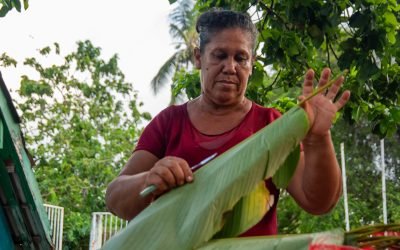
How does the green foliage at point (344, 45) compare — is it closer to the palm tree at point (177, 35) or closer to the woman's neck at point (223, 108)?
the woman's neck at point (223, 108)

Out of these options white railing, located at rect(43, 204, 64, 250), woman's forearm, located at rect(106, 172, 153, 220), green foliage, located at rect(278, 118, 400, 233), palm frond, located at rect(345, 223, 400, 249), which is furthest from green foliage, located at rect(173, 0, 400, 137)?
green foliage, located at rect(278, 118, 400, 233)

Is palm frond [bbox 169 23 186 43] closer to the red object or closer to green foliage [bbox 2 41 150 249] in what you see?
green foliage [bbox 2 41 150 249]

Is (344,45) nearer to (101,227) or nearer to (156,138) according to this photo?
(156,138)

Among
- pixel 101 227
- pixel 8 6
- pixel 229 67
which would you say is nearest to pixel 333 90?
pixel 229 67

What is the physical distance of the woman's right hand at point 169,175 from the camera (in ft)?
4.32

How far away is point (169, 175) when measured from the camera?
132 centimetres

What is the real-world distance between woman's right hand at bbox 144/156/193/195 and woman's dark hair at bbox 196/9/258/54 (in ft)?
1.61

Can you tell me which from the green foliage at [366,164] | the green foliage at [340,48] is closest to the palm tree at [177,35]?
the green foliage at [366,164]

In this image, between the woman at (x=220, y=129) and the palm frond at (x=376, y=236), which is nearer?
the palm frond at (x=376, y=236)

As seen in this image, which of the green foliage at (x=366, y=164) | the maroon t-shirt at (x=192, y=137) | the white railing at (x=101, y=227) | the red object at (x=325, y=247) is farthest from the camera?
the green foliage at (x=366, y=164)

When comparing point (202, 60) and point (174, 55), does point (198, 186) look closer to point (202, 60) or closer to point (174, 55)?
point (202, 60)

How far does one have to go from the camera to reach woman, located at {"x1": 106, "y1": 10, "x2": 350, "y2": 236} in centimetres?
149

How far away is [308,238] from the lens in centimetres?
100

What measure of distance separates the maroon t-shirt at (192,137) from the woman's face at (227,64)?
0.08 m
